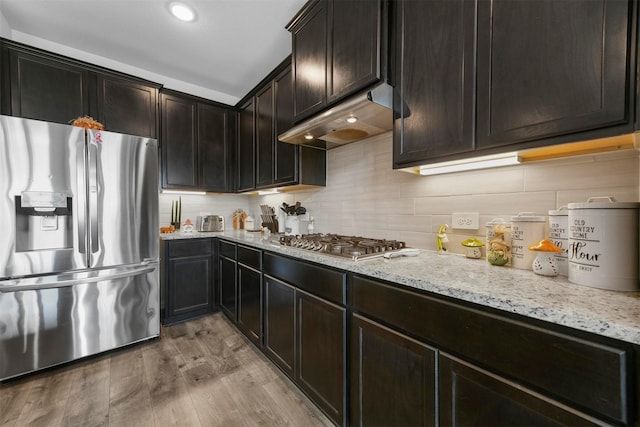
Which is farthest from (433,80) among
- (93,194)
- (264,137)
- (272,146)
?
(93,194)

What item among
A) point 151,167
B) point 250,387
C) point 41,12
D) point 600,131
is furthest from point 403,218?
point 41,12

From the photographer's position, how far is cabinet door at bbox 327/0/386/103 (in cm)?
132

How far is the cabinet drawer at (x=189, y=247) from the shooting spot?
2.51 meters

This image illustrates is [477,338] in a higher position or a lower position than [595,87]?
lower

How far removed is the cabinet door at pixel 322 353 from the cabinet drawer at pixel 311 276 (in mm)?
48

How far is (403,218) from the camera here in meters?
1.66

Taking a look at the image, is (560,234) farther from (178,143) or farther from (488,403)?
(178,143)

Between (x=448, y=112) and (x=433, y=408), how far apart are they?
3.77ft

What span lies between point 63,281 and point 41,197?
0.60m

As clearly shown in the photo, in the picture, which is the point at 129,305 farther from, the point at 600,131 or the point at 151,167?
the point at 600,131

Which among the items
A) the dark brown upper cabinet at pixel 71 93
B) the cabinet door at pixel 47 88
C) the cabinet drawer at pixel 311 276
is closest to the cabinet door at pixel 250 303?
the cabinet drawer at pixel 311 276

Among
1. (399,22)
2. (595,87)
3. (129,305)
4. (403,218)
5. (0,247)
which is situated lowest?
(129,305)

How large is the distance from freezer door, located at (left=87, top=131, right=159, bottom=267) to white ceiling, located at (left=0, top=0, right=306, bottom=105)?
0.99 meters

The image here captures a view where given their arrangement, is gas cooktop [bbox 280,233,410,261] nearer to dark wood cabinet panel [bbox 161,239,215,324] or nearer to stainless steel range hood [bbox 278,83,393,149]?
stainless steel range hood [bbox 278,83,393,149]
